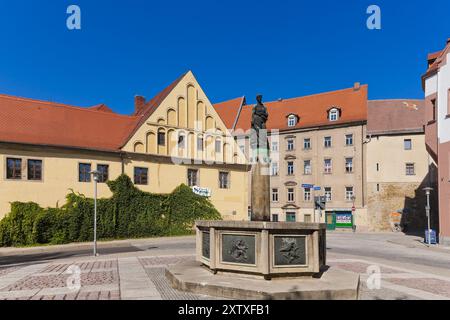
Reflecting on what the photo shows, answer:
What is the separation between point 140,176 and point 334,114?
85.7ft

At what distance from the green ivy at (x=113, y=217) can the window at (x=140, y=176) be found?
2.32ft

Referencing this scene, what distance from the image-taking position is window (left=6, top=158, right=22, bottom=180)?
79.0 feet

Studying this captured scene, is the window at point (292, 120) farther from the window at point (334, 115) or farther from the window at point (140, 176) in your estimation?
the window at point (140, 176)

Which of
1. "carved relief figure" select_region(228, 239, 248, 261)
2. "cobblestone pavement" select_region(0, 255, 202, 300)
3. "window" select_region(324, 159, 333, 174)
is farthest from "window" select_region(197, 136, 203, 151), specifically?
"carved relief figure" select_region(228, 239, 248, 261)

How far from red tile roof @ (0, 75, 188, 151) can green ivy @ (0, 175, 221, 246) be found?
338 centimetres

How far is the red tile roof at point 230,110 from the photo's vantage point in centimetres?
5309

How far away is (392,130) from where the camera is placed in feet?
142

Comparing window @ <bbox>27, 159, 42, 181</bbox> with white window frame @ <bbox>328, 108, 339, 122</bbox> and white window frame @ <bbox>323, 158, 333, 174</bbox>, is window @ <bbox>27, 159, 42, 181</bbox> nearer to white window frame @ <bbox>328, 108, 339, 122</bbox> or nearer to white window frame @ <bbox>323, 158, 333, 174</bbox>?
white window frame @ <bbox>323, 158, 333, 174</bbox>

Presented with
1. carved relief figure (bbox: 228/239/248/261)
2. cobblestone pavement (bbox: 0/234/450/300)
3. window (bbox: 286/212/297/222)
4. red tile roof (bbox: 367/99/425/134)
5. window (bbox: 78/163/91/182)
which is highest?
red tile roof (bbox: 367/99/425/134)

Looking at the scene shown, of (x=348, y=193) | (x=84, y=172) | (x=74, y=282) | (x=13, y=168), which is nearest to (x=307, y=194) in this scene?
(x=348, y=193)

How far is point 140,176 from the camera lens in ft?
96.3

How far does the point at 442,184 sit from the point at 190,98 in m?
19.5

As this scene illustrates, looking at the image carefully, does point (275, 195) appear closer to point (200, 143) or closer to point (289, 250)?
point (200, 143)
